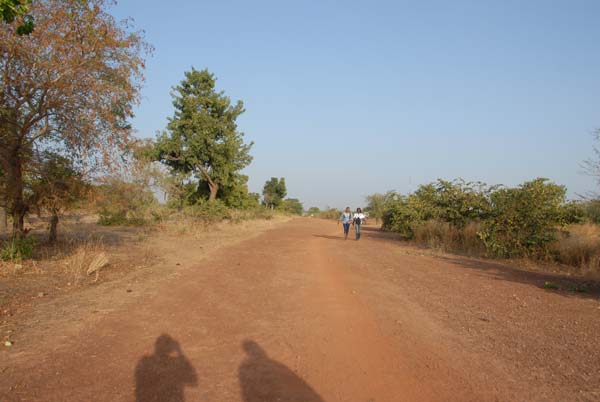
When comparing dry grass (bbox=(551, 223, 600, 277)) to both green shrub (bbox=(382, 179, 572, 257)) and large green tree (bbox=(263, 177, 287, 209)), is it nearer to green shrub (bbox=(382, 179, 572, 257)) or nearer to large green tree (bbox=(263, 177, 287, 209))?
green shrub (bbox=(382, 179, 572, 257))

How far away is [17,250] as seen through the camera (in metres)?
9.66

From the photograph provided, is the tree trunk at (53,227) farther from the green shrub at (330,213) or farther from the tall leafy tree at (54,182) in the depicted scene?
the green shrub at (330,213)

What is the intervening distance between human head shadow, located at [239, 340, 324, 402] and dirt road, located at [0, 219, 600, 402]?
18 millimetres

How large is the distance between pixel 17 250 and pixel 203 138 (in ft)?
65.4

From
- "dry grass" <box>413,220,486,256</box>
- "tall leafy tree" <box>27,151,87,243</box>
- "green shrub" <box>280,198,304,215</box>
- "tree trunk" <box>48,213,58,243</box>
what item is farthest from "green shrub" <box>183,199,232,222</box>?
"green shrub" <box>280,198,304,215</box>

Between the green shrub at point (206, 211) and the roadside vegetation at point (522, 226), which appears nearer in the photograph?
the roadside vegetation at point (522, 226)

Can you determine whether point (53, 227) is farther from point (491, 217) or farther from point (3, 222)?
point (491, 217)

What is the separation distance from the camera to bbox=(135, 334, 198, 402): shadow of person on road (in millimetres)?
3594

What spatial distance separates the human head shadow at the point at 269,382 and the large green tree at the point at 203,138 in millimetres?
25827

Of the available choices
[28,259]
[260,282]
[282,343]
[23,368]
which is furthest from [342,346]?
[28,259]

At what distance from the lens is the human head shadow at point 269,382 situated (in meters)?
3.62

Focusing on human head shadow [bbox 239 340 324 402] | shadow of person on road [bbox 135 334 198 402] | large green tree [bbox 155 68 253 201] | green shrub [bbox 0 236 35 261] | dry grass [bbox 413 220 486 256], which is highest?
large green tree [bbox 155 68 253 201]

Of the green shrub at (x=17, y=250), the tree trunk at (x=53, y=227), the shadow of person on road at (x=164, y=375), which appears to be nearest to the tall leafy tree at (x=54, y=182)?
the green shrub at (x=17, y=250)

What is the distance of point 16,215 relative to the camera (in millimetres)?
10273
